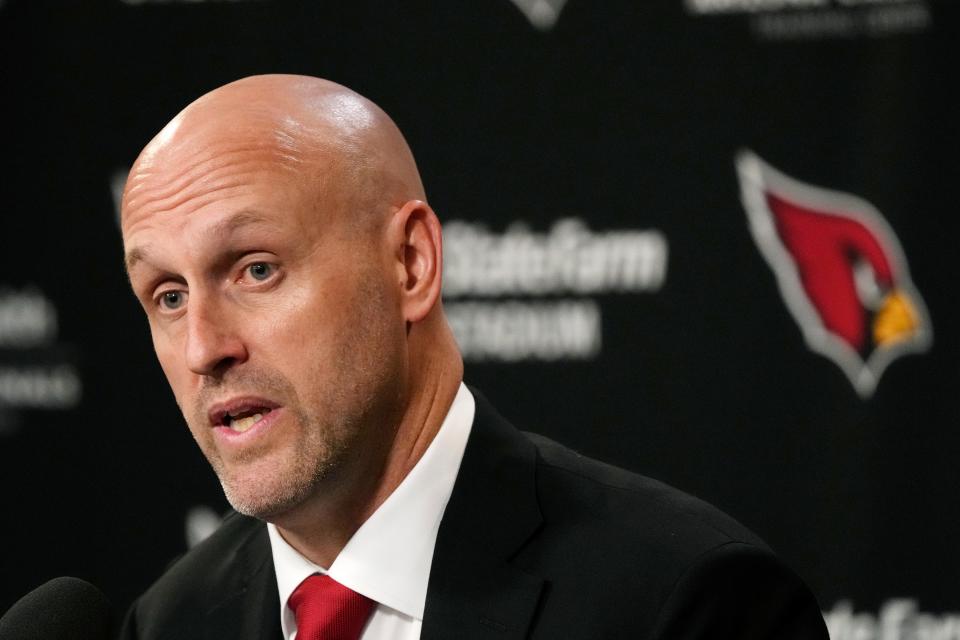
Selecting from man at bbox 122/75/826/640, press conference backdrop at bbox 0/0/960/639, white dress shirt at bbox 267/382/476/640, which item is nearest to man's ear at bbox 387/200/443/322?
man at bbox 122/75/826/640

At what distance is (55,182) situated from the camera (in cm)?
269

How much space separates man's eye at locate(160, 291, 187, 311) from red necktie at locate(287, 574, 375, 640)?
338 millimetres

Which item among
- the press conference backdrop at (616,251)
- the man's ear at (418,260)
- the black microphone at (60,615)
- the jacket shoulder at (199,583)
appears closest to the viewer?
the black microphone at (60,615)

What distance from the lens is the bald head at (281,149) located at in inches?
54.2

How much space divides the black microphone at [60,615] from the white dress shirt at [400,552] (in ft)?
0.81

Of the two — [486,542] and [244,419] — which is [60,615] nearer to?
[244,419]

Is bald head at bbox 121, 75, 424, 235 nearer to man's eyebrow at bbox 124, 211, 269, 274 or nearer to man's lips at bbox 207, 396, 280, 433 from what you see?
man's eyebrow at bbox 124, 211, 269, 274

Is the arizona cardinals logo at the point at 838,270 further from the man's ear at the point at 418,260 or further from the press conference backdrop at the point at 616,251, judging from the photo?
the man's ear at the point at 418,260

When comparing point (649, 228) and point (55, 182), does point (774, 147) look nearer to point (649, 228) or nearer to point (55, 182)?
point (649, 228)

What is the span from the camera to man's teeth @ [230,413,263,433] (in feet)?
4.49

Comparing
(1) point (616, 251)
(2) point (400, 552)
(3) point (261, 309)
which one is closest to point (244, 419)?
(3) point (261, 309)

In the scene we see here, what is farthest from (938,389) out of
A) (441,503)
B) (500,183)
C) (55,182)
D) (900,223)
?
(55,182)

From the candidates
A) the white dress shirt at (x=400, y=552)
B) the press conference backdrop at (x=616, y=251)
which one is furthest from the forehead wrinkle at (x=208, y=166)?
the press conference backdrop at (x=616, y=251)

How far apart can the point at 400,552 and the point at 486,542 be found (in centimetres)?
9
